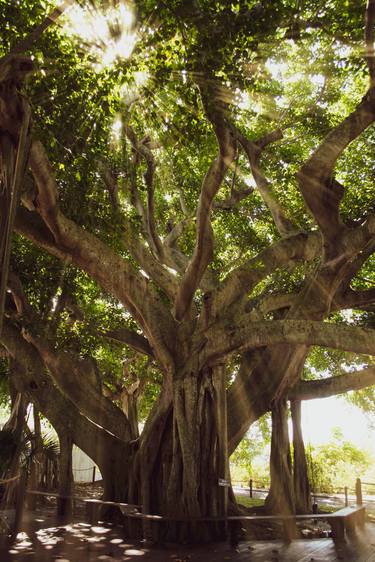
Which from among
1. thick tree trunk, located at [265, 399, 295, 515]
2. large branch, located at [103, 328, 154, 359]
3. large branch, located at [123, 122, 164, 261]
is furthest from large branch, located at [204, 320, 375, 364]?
thick tree trunk, located at [265, 399, 295, 515]

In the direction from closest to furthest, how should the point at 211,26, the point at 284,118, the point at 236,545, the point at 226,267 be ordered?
the point at 211,26
the point at 236,545
the point at 284,118
the point at 226,267

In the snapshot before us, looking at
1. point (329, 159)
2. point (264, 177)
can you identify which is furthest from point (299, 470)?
point (329, 159)

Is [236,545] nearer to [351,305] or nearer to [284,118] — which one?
[351,305]

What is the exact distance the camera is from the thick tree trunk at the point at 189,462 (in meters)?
6.17

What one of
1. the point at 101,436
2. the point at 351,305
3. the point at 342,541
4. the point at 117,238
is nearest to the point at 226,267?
the point at 351,305

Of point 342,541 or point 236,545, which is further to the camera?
point 342,541

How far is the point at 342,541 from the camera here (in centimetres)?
629

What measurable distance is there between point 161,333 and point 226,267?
4125 millimetres

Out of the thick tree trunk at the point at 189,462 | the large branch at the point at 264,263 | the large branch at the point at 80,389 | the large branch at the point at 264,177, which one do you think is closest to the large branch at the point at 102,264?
the thick tree trunk at the point at 189,462

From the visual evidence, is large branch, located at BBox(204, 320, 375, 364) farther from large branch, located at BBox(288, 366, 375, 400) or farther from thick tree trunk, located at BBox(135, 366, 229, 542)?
large branch, located at BBox(288, 366, 375, 400)

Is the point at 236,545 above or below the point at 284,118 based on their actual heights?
below

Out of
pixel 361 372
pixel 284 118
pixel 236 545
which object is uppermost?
pixel 284 118

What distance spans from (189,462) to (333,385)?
4.05 metres

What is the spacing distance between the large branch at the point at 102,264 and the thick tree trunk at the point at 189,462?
2.30 ft
